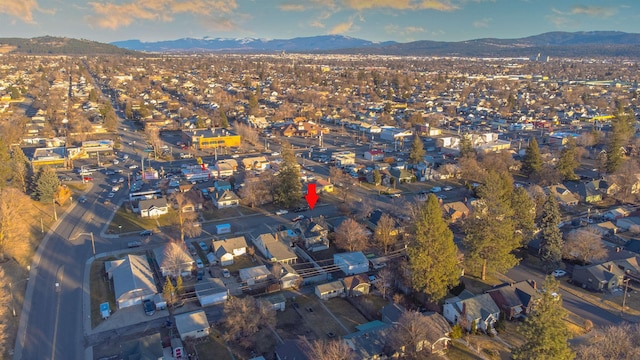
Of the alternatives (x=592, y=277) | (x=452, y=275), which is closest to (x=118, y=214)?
(x=452, y=275)

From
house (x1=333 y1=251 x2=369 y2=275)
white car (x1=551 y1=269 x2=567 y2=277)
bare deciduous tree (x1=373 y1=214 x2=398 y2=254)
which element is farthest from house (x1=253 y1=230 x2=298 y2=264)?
white car (x1=551 y1=269 x2=567 y2=277)

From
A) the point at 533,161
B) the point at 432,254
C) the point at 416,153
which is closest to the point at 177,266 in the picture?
the point at 432,254

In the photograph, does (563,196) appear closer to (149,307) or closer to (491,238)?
(491,238)

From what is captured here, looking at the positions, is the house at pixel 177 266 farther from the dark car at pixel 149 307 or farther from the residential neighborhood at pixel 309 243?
the dark car at pixel 149 307

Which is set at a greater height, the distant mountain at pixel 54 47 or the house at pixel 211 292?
the distant mountain at pixel 54 47

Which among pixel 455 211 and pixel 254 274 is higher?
pixel 455 211

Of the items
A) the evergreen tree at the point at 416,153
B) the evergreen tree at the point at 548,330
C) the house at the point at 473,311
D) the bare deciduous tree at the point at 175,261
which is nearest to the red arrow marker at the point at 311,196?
the bare deciduous tree at the point at 175,261
